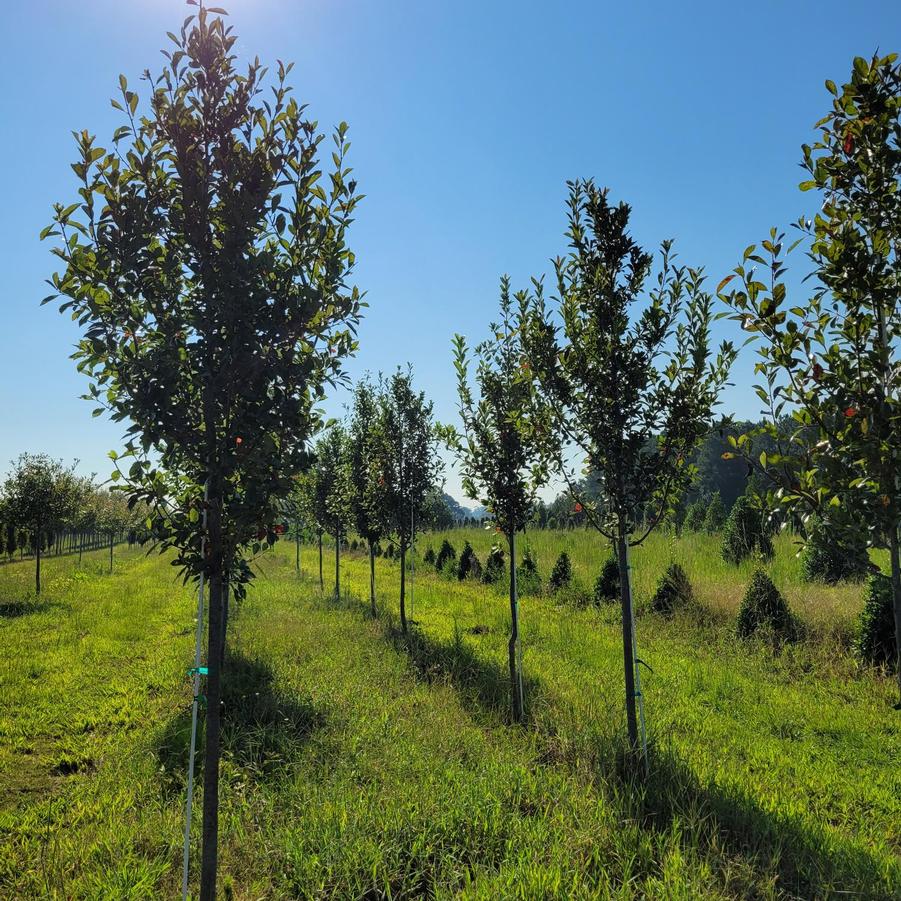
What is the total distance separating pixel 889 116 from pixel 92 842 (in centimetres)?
737

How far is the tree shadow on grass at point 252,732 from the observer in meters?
5.93

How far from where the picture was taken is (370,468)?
14.3m

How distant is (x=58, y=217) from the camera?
3.33 meters

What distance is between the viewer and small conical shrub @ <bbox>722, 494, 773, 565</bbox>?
17031 millimetres

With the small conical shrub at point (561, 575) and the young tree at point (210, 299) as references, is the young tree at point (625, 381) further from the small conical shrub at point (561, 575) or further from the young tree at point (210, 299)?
the small conical shrub at point (561, 575)

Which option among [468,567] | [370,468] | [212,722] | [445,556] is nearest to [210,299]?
[212,722]

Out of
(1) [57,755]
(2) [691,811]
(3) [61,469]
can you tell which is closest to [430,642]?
(1) [57,755]

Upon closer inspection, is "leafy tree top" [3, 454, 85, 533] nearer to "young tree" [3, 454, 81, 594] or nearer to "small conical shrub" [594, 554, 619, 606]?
"young tree" [3, 454, 81, 594]

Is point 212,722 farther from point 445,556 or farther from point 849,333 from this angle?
point 445,556

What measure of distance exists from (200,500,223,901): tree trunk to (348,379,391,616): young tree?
978cm

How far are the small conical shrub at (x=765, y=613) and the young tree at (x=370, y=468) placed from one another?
25.3ft

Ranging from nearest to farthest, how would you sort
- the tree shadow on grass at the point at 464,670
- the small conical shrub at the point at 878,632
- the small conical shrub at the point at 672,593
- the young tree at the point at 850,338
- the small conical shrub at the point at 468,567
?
the young tree at the point at 850,338 < the tree shadow on grass at the point at 464,670 < the small conical shrub at the point at 878,632 < the small conical shrub at the point at 672,593 < the small conical shrub at the point at 468,567

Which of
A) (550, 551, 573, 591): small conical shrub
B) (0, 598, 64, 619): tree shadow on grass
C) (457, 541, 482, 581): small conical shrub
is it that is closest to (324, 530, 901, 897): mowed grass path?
(550, 551, 573, 591): small conical shrub

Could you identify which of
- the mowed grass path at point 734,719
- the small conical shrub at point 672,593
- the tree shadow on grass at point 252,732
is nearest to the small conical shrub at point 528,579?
the mowed grass path at point 734,719
